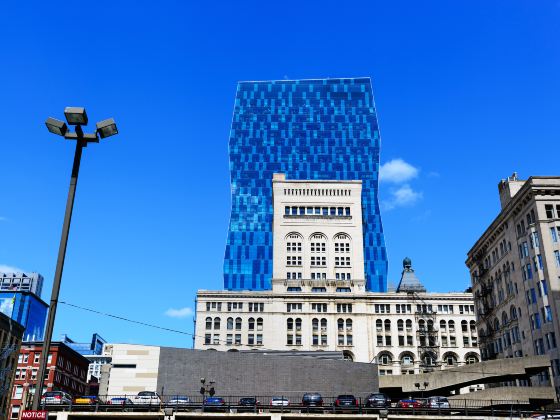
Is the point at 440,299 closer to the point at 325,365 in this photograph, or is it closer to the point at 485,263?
the point at 485,263

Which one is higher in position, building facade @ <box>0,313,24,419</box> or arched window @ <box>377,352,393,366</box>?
arched window @ <box>377,352,393,366</box>

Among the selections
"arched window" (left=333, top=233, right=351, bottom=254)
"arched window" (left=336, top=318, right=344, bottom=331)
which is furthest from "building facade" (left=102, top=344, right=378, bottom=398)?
"arched window" (left=333, top=233, right=351, bottom=254)

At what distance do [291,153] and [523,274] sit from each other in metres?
112

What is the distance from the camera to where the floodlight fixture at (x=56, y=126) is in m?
17.6

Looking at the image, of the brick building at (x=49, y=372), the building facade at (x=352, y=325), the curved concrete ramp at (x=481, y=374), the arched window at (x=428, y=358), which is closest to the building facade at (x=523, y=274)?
the curved concrete ramp at (x=481, y=374)

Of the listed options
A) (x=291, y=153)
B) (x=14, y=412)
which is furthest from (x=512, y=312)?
(x=291, y=153)

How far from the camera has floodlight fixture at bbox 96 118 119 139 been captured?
713 inches

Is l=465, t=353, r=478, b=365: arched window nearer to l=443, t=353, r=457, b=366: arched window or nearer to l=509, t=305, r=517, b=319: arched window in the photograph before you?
l=443, t=353, r=457, b=366: arched window

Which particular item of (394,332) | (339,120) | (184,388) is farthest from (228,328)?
(339,120)

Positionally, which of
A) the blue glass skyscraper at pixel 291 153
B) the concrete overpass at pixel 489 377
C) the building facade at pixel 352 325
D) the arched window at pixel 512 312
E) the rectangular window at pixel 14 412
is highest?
the blue glass skyscraper at pixel 291 153

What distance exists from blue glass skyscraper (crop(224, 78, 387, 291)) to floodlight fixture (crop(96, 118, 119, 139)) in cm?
13999

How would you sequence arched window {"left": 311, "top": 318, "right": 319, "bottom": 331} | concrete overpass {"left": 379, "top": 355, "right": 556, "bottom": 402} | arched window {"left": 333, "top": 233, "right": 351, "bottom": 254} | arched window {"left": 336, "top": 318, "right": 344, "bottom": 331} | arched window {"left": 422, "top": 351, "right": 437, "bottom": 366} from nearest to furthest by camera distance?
1. concrete overpass {"left": 379, "top": 355, "right": 556, "bottom": 402}
2. arched window {"left": 422, "top": 351, "right": 437, "bottom": 366}
3. arched window {"left": 336, "top": 318, "right": 344, "bottom": 331}
4. arched window {"left": 311, "top": 318, "right": 319, "bottom": 331}
5. arched window {"left": 333, "top": 233, "right": 351, "bottom": 254}

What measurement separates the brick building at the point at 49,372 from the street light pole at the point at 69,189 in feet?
288

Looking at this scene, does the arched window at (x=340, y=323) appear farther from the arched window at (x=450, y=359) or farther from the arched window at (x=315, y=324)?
the arched window at (x=450, y=359)
